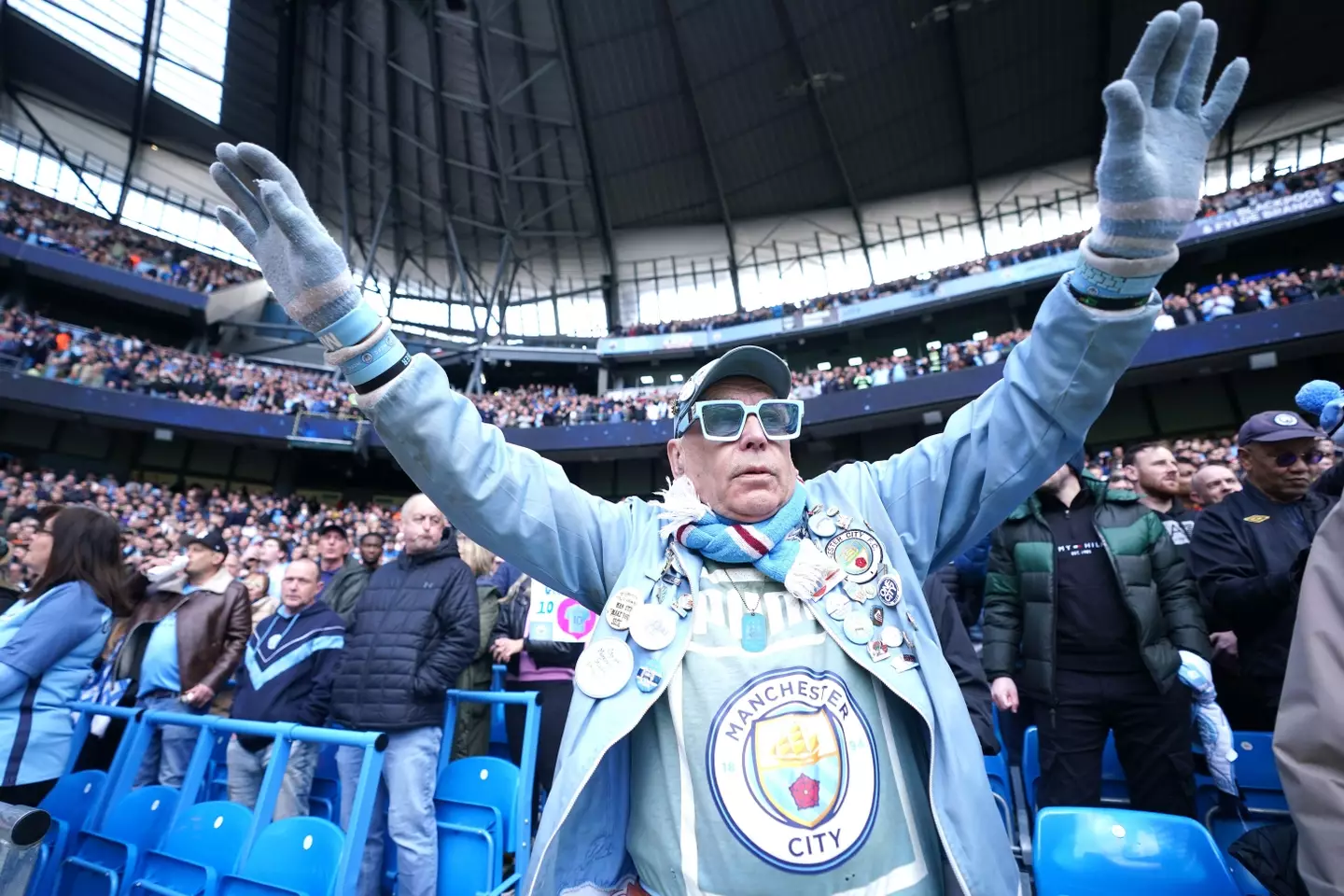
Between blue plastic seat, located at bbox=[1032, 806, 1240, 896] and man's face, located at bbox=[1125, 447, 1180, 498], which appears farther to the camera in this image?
man's face, located at bbox=[1125, 447, 1180, 498]

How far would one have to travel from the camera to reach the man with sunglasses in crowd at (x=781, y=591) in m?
1.20

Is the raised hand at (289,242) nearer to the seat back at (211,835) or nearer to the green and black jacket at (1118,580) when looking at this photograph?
the seat back at (211,835)

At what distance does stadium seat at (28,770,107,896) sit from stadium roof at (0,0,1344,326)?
68.1ft

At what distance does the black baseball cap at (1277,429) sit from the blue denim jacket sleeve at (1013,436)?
190 centimetres

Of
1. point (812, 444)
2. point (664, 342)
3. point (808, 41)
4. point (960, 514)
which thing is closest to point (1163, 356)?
point (812, 444)

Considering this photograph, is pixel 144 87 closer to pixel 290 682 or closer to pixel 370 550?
pixel 370 550

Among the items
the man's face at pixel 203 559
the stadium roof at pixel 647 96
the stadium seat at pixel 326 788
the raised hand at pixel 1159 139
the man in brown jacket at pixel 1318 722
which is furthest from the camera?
the stadium roof at pixel 647 96

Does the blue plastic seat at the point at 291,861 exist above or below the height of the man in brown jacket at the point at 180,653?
below

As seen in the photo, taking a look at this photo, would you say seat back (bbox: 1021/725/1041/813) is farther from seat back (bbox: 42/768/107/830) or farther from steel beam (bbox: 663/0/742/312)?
steel beam (bbox: 663/0/742/312)

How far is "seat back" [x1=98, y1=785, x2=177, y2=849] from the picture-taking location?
9.40 ft

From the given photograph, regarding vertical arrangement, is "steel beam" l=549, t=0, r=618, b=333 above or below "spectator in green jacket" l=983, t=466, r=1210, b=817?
above

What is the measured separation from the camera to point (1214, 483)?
374cm

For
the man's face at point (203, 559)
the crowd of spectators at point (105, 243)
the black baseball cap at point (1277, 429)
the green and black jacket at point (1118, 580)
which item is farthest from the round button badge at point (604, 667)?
the crowd of spectators at point (105, 243)

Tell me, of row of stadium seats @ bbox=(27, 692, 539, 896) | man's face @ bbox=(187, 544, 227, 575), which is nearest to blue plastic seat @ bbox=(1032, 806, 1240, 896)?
row of stadium seats @ bbox=(27, 692, 539, 896)
